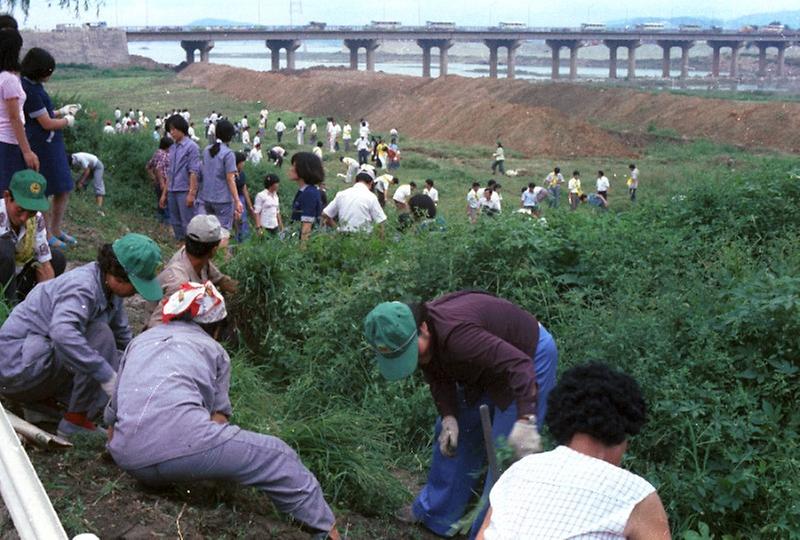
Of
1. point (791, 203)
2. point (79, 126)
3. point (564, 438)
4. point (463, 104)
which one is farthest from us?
point (463, 104)

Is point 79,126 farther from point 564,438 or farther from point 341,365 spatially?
point 564,438

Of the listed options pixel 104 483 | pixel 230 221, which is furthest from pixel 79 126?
pixel 104 483

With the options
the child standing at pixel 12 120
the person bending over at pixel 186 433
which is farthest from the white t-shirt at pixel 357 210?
the person bending over at pixel 186 433

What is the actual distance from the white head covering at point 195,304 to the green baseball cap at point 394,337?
0.78 m

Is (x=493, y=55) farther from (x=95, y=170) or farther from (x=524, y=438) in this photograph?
(x=524, y=438)

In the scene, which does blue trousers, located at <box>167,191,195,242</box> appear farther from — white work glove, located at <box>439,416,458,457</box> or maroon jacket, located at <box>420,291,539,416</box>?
maroon jacket, located at <box>420,291,539,416</box>

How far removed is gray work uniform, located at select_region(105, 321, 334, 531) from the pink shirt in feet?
11.1

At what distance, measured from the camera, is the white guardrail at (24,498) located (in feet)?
7.82

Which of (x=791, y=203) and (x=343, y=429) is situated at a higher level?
(x=791, y=203)

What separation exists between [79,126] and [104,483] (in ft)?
42.1

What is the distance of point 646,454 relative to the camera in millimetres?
5551

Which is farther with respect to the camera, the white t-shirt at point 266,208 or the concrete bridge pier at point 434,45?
the concrete bridge pier at point 434,45

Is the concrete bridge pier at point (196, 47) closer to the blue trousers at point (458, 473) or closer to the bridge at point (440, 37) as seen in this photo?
the bridge at point (440, 37)

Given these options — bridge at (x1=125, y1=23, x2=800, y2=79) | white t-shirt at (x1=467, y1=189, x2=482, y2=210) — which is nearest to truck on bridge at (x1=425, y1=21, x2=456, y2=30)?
bridge at (x1=125, y1=23, x2=800, y2=79)
